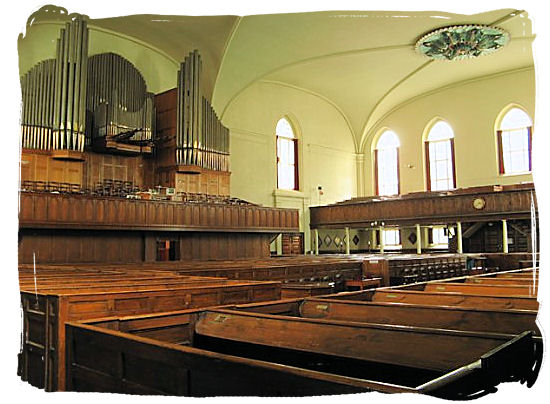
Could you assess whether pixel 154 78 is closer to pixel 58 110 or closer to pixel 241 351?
pixel 58 110

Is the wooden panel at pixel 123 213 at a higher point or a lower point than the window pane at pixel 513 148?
lower

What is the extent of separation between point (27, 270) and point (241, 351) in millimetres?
1813

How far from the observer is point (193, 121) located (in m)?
13.0

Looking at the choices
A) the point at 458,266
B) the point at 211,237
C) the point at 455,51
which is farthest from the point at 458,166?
the point at 211,237

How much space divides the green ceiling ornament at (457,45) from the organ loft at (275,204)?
0.35 ft

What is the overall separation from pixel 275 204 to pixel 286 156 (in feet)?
6.86

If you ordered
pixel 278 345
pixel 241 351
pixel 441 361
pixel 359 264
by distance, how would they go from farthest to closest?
pixel 359 264, pixel 241 351, pixel 278 345, pixel 441 361

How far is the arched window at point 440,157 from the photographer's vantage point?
19.2 metres

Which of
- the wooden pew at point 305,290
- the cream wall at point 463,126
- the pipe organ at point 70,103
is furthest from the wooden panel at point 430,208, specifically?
the pipe organ at point 70,103

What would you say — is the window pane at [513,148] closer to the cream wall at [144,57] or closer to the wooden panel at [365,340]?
the cream wall at [144,57]

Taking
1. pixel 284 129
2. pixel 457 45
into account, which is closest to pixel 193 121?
pixel 284 129

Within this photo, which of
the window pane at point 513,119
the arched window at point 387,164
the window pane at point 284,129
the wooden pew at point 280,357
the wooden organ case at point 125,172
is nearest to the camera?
the wooden pew at point 280,357

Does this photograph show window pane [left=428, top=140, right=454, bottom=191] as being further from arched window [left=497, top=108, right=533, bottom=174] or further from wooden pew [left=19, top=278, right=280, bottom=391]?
wooden pew [left=19, top=278, right=280, bottom=391]

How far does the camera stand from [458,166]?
1877 cm
